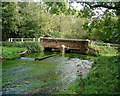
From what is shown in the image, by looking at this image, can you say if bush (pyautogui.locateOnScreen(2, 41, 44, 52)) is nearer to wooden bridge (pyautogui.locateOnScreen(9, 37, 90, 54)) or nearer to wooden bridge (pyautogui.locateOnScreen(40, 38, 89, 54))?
wooden bridge (pyautogui.locateOnScreen(9, 37, 90, 54))

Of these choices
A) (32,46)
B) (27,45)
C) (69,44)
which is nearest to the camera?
(27,45)

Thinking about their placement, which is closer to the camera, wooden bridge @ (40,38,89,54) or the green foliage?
the green foliage

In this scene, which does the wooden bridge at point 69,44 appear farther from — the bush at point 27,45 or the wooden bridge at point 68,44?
the bush at point 27,45

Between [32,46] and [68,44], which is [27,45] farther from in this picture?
[68,44]

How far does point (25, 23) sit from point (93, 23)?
22.9 metres

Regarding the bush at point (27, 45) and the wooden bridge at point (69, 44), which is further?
the wooden bridge at point (69, 44)

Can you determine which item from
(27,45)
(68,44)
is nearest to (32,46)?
(27,45)

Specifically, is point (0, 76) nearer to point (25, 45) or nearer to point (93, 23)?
point (93, 23)

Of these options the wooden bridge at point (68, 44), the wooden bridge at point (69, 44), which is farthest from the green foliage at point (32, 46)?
the wooden bridge at point (69, 44)

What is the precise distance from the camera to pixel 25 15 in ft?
93.5

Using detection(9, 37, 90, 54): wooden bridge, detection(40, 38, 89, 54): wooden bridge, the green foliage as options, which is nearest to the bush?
the green foliage

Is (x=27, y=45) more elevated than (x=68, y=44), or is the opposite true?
(x=27, y=45)

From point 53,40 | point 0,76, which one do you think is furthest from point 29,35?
point 0,76

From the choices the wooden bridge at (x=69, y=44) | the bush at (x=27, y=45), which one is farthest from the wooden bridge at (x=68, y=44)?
the bush at (x=27, y=45)
